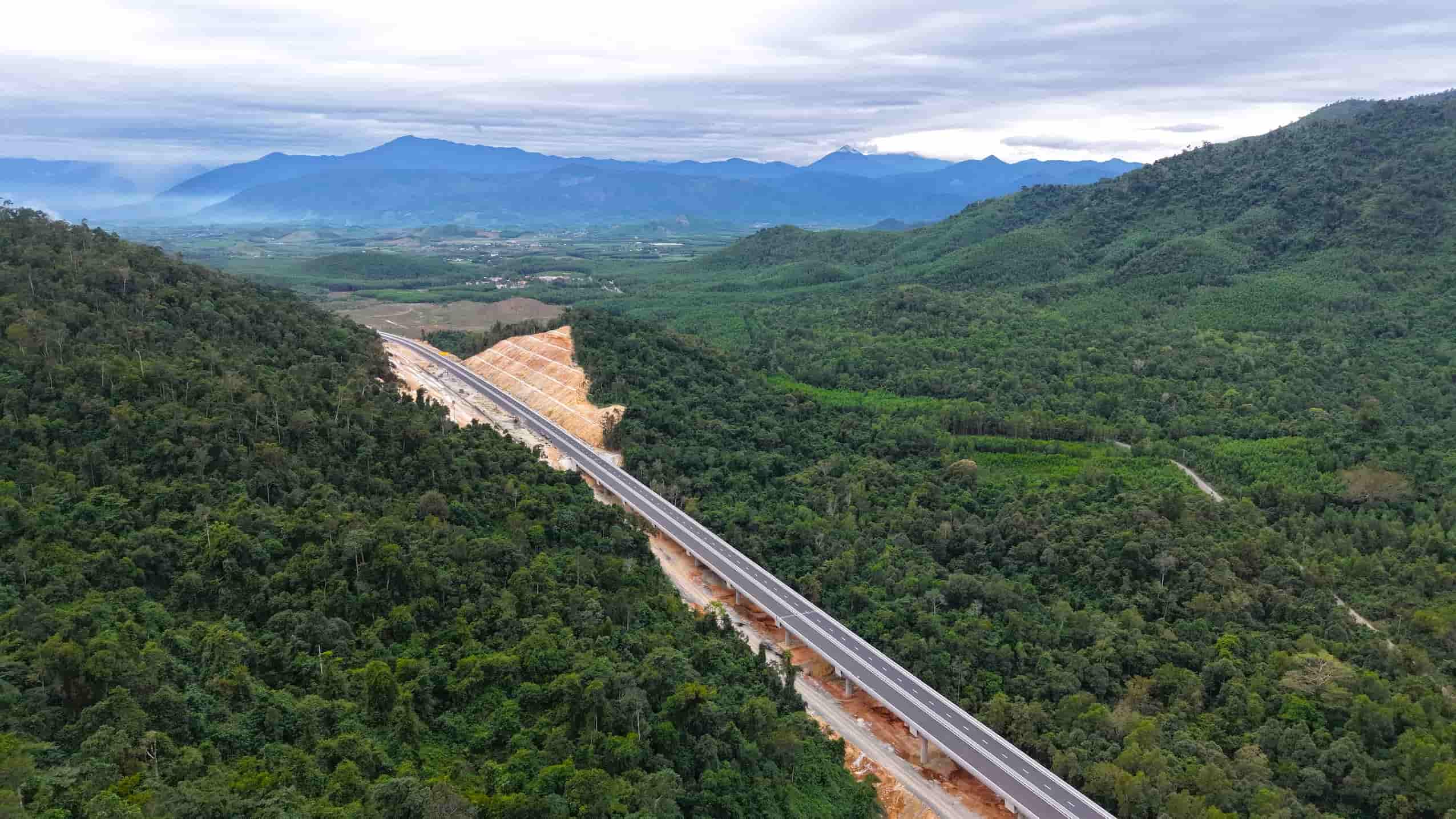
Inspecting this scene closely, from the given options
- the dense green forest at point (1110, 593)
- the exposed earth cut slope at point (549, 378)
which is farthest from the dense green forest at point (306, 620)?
the exposed earth cut slope at point (549, 378)

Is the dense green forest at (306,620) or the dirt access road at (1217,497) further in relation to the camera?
the dirt access road at (1217,497)

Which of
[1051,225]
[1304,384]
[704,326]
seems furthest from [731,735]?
[1051,225]

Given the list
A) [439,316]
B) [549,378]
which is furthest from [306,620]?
[439,316]

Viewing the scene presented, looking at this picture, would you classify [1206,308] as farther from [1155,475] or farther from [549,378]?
[549,378]

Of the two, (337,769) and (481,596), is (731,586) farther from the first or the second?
(337,769)

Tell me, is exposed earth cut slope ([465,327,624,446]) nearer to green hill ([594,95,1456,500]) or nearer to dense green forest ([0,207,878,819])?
green hill ([594,95,1456,500])

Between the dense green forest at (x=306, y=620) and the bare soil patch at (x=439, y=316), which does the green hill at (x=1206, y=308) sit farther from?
the dense green forest at (x=306, y=620)

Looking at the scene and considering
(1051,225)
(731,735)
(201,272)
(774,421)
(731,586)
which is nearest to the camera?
(731,735)
